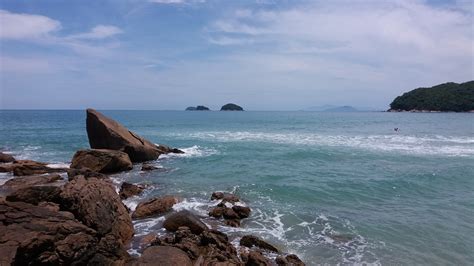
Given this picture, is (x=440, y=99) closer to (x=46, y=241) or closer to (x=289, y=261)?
(x=289, y=261)

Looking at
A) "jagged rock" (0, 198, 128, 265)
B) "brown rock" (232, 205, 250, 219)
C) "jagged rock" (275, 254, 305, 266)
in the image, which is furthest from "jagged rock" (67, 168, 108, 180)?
"jagged rock" (275, 254, 305, 266)

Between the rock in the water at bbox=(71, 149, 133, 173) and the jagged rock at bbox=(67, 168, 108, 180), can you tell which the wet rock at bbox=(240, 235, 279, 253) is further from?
the rock in the water at bbox=(71, 149, 133, 173)

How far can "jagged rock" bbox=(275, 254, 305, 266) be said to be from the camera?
32.7ft

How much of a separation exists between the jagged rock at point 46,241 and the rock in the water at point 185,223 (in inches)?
115

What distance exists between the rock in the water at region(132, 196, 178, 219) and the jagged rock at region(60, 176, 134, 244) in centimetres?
197

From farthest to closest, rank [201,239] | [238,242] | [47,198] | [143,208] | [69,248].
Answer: [143,208]
[47,198]
[238,242]
[201,239]
[69,248]

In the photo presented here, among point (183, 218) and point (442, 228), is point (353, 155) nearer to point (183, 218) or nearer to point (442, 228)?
point (442, 228)

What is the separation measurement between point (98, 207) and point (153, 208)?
353 cm

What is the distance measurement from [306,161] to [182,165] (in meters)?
9.18

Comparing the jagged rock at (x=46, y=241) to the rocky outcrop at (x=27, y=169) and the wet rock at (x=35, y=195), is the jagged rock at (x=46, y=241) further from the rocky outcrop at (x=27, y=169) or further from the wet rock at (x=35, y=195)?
the rocky outcrop at (x=27, y=169)

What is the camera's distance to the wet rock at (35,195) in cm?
1242

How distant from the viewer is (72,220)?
9.97 metres

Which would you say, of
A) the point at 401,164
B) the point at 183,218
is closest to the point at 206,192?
the point at 183,218

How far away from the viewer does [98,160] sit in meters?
22.1
